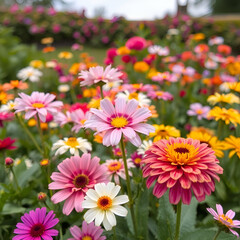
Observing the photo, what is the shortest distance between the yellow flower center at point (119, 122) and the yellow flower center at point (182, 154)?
133 millimetres

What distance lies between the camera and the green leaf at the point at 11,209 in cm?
111

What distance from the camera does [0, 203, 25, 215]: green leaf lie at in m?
1.11

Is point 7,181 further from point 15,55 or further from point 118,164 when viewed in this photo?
point 15,55

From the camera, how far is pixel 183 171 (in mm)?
668

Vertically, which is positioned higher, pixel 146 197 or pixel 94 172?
pixel 94 172

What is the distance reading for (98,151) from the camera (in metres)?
1.38

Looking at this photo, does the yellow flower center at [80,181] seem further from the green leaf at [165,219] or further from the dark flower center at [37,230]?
the green leaf at [165,219]

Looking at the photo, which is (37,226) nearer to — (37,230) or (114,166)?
(37,230)

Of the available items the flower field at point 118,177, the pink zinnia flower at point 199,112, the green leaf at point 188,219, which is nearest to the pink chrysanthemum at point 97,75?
the flower field at point 118,177

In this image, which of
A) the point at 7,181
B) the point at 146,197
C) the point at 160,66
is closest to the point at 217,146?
the point at 146,197

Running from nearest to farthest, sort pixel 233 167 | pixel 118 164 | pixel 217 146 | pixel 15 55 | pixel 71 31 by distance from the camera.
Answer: pixel 118 164 < pixel 217 146 < pixel 233 167 < pixel 15 55 < pixel 71 31

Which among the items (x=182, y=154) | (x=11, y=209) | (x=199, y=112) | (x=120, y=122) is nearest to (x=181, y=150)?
(x=182, y=154)

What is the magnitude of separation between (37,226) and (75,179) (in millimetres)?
162

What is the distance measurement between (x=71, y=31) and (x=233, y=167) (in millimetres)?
6513
